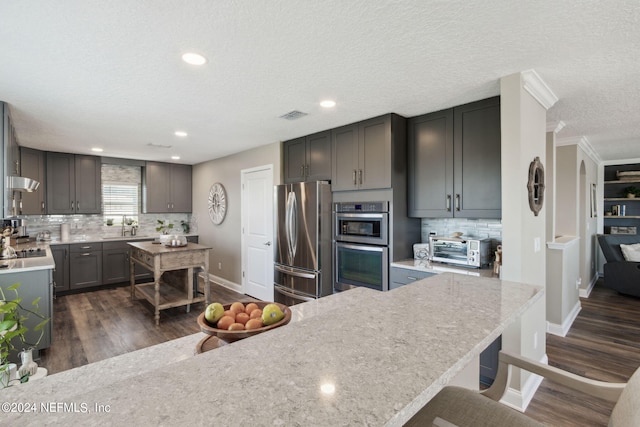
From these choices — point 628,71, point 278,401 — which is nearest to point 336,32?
point 278,401

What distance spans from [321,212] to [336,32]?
228 centimetres

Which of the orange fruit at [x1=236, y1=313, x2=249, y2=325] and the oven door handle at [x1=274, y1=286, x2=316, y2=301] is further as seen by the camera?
the oven door handle at [x1=274, y1=286, x2=316, y2=301]

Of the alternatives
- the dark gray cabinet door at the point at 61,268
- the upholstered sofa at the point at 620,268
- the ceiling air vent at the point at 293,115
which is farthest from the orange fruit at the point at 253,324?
the upholstered sofa at the point at 620,268

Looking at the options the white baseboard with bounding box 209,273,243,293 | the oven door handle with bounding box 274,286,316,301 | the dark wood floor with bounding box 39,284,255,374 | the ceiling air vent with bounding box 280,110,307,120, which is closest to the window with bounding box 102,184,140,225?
the dark wood floor with bounding box 39,284,255,374

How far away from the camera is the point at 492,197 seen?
9.13 ft

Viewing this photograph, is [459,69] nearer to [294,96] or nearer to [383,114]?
[383,114]

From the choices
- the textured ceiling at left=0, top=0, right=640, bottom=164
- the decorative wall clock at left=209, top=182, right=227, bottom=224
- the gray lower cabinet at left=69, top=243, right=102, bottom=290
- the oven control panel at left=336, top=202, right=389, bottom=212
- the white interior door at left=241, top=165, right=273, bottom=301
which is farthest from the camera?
the decorative wall clock at left=209, top=182, right=227, bottom=224

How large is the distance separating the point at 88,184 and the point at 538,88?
6.72 m

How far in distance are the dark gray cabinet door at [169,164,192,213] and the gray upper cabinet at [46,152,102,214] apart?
126 cm

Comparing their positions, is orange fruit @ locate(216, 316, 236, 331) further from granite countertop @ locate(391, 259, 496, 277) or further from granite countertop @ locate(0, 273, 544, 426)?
granite countertop @ locate(391, 259, 496, 277)

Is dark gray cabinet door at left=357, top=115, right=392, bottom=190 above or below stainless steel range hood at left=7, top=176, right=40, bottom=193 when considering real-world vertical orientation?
above

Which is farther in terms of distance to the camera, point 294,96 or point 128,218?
point 128,218

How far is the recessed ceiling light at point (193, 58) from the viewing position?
6.57 ft

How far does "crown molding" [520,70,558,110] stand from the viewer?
2285mm
